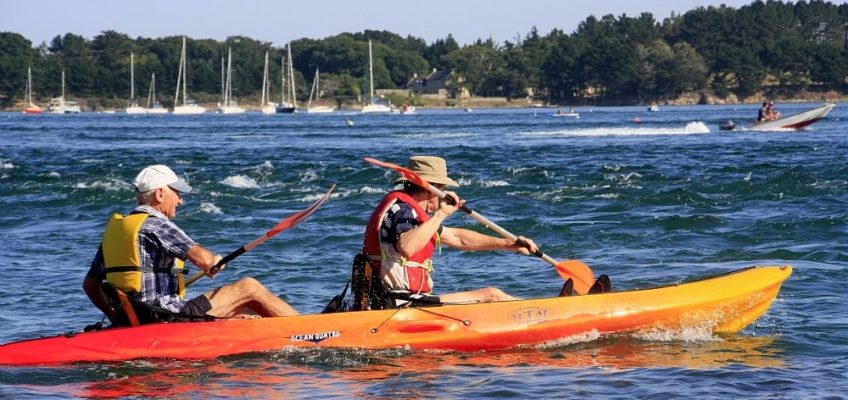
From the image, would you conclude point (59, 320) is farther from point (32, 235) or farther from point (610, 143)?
point (610, 143)

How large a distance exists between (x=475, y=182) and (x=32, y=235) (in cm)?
878

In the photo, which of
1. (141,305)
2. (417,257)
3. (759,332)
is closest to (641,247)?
(759,332)

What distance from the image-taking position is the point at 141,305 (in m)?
7.59

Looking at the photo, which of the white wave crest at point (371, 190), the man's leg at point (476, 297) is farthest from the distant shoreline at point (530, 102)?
the man's leg at point (476, 297)

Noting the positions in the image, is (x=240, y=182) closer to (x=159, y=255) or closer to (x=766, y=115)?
(x=159, y=255)

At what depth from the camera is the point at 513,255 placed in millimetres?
12875

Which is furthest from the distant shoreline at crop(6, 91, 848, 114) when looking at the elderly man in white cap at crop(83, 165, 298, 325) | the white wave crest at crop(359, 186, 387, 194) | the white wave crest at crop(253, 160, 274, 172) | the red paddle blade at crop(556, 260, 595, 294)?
the elderly man in white cap at crop(83, 165, 298, 325)

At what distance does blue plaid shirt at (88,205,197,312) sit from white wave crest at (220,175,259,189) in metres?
14.0

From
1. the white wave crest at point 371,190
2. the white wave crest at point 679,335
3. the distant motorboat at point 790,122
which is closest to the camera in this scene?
the white wave crest at point 679,335

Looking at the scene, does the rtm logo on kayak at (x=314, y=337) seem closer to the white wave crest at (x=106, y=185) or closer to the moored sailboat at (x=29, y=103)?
the white wave crest at (x=106, y=185)

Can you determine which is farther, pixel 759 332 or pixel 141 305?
pixel 759 332

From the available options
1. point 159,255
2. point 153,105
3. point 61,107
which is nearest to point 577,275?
point 159,255

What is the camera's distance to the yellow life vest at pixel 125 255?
7379mm

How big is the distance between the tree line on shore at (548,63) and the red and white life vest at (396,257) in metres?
113
